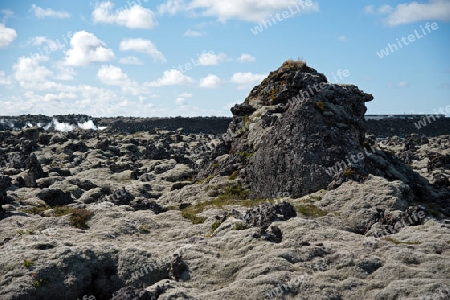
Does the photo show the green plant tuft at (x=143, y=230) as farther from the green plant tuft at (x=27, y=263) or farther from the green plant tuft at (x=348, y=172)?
the green plant tuft at (x=348, y=172)

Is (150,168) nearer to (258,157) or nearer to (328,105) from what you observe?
(258,157)

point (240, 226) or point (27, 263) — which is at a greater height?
point (240, 226)

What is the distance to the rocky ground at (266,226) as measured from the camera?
69.2 ft

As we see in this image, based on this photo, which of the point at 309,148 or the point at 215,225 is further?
the point at 309,148

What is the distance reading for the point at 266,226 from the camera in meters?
27.5

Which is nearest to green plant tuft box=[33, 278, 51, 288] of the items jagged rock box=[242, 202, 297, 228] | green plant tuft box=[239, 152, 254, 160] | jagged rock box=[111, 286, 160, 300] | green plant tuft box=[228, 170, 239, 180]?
jagged rock box=[111, 286, 160, 300]

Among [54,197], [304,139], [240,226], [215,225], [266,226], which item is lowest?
[54,197]

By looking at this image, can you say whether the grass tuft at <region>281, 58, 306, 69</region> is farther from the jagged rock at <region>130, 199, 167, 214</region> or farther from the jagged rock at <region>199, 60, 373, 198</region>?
the jagged rock at <region>130, 199, 167, 214</region>

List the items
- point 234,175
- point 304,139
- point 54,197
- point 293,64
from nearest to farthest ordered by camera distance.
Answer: point 304,139, point 54,197, point 234,175, point 293,64

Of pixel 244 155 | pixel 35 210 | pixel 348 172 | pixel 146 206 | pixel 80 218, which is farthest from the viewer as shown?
pixel 244 155

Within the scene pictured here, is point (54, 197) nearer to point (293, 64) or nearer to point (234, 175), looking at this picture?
point (234, 175)

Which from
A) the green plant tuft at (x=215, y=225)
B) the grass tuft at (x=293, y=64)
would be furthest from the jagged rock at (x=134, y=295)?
the grass tuft at (x=293, y=64)

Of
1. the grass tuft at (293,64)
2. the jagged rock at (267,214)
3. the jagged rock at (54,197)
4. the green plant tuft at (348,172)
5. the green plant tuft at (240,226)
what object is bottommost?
the jagged rock at (54,197)

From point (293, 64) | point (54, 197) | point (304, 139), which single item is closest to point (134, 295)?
point (304, 139)
